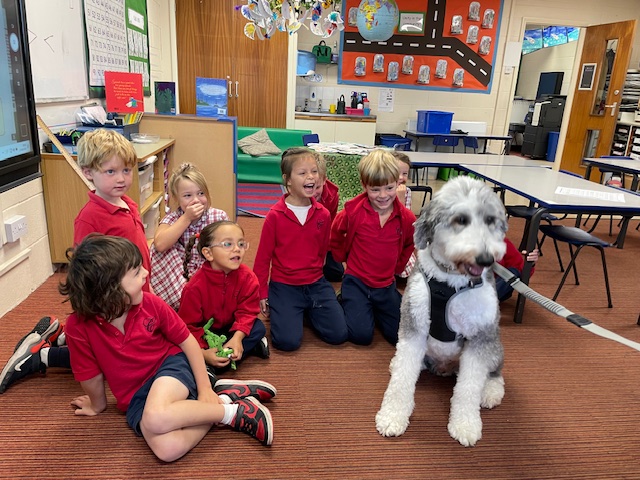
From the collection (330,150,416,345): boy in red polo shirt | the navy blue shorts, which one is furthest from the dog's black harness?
the navy blue shorts

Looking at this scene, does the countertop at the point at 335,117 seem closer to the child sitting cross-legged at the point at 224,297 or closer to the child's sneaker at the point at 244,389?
the child sitting cross-legged at the point at 224,297

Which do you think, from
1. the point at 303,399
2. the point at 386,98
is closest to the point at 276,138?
the point at 386,98

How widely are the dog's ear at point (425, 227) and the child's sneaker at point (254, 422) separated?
34.1 inches

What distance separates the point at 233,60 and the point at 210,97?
7.79 ft

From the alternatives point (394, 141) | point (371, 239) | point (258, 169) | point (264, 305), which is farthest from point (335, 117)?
point (264, 305)

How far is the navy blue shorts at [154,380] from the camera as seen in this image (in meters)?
1.61

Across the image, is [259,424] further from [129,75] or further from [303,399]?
[129,75]

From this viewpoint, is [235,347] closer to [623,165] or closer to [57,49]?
[57,49]

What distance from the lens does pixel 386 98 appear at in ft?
23.8

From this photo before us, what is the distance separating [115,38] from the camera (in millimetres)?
4070

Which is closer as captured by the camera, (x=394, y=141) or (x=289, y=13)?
(x=289, y=13)

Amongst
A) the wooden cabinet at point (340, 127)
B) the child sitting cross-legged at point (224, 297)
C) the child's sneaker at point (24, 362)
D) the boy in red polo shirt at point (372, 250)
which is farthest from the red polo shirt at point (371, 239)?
the wooden cabinet at point (340, 127)

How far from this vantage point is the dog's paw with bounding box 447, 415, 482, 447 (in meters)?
1.70

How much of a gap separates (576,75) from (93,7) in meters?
7.51
